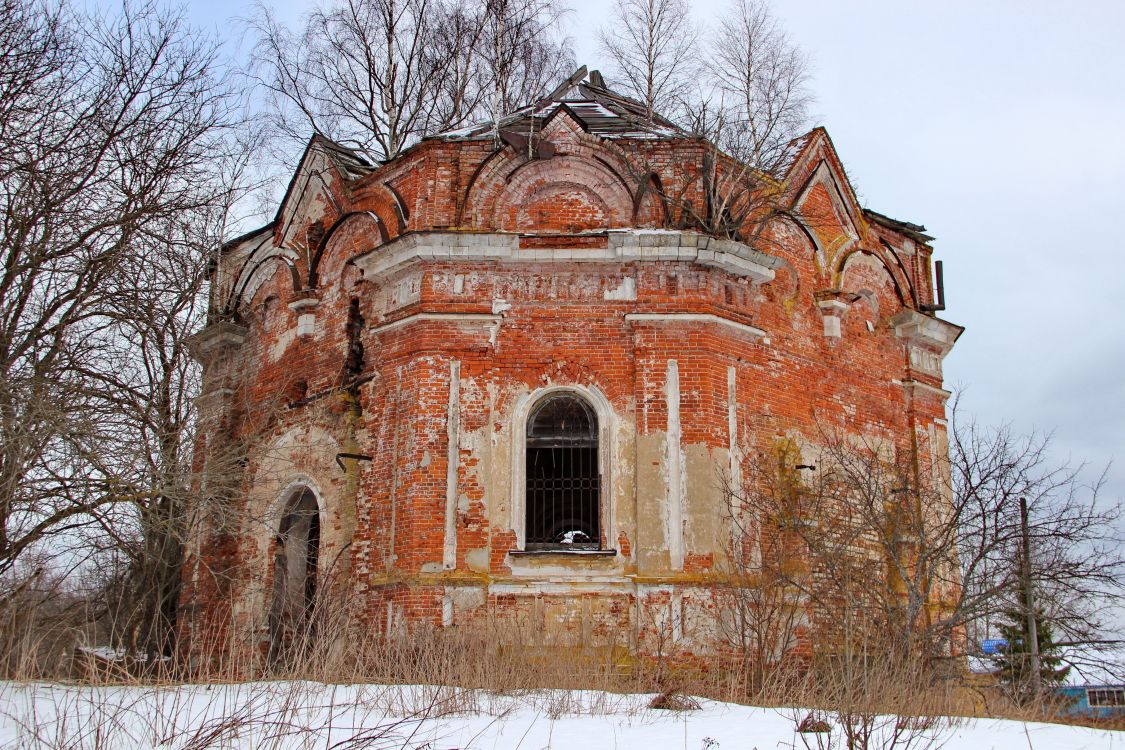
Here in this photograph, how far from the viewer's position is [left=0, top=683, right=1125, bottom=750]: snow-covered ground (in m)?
5.89

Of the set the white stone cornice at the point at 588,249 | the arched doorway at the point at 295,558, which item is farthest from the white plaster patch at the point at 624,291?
the arched doorway at the point at 295,558

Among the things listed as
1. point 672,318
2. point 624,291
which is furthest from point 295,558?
point 672,318

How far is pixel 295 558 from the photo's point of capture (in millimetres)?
13461

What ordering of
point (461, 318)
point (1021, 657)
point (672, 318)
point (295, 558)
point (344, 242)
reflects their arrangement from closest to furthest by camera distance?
point (672, 318) → point (461, 318) → point (295, 558) → point (344, 242) → point (1021, 657)

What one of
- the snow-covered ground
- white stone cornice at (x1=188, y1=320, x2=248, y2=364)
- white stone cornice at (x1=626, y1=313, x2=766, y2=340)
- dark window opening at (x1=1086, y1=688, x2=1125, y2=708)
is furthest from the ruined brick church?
dark window opening at (x1=1086, y1=688, x2=1125, y2=708)

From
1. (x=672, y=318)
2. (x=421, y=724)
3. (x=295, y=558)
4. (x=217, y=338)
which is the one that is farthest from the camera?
(x=217, y=338)

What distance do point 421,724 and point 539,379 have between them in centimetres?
621

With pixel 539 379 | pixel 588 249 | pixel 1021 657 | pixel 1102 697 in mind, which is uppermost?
pixel 588 249

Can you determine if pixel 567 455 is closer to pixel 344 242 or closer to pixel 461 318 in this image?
pixel 461 318

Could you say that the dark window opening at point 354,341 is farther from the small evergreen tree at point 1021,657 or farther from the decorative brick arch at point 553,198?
the small evergreen tree at point 1021,657

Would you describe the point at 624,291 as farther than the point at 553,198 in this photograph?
No

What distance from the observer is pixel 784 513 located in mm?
11523

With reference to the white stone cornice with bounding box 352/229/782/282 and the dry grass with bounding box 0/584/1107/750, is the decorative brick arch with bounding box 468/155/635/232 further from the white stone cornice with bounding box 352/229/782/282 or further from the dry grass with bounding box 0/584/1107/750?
the dry grass with bounding box 0/584/1107/750

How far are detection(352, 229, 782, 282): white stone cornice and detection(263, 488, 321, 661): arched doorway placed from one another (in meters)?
3.55
